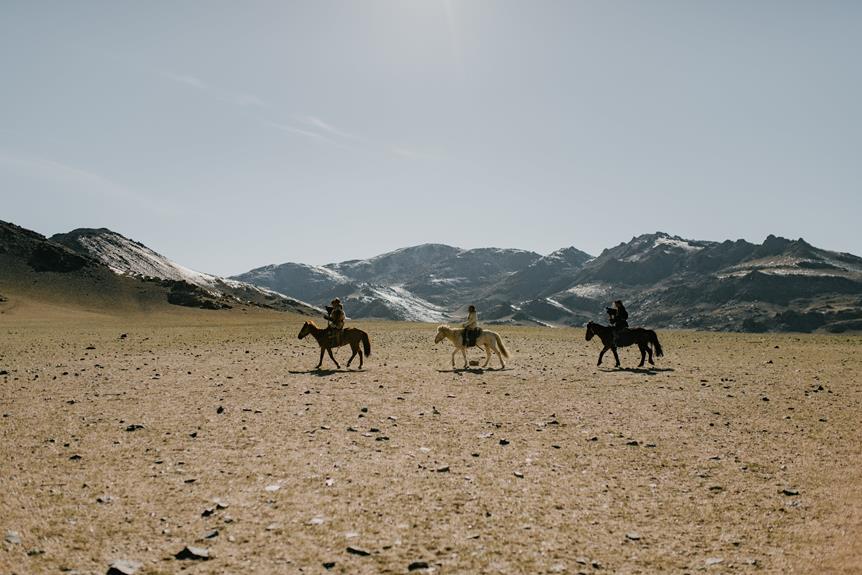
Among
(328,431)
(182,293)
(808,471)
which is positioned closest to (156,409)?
(328,431)

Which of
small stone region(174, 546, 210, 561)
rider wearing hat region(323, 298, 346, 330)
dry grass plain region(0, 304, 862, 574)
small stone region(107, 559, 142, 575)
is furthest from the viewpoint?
rider wearing hat region(323, 298, 346, 330)

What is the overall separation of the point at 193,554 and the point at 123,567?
83cm

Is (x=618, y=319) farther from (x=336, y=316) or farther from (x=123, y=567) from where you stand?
(x=123, y=567)

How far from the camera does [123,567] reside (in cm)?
747

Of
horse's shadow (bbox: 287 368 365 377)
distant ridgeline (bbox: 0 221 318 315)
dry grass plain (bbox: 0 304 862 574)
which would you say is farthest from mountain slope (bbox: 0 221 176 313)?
dry grass plain (bbox: 0 304 862 574)

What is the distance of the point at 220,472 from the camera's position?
11.5 m

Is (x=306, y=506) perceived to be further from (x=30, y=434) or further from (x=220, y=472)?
(x=30, y=434)

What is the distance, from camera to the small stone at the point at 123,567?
7.37 metres

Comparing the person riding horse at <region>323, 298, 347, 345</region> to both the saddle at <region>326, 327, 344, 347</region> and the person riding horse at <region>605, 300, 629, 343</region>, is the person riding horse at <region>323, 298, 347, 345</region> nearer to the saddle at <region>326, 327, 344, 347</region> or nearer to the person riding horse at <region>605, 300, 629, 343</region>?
the saddle at <region>326, 327, 344, 347</region>

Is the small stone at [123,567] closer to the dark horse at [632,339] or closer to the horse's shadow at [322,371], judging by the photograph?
the horse's shadow at [322,371]

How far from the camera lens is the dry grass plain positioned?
26.4 feet

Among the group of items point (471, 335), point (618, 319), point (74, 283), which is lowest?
point (471, 335)

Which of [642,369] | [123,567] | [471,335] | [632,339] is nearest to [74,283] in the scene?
[471,335]

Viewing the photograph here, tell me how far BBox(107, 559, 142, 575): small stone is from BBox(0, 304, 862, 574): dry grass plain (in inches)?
6.7
